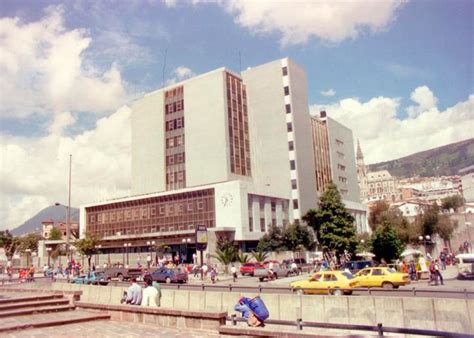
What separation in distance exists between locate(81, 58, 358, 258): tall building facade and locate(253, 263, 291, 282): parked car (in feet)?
76.5

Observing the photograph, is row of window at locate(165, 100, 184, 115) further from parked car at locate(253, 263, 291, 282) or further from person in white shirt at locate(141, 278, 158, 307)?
person in white shirt at locate(141, 278, 158, 307)

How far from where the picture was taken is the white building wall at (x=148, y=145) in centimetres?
7925

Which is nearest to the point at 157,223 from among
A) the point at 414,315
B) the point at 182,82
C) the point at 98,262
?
the point at 98,262

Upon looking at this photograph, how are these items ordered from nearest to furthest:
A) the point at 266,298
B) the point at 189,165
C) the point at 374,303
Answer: the point at 374,303 < the point at 266,298 < the point at 189,165

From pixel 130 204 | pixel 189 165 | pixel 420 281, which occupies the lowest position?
pixel 420 281

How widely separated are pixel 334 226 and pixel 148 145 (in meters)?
48.0

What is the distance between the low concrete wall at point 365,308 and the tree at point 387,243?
91.9 feet

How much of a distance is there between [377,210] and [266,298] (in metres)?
88.4

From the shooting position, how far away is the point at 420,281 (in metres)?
31.9

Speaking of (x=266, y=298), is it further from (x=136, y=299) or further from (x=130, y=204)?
(x=130, y=204)

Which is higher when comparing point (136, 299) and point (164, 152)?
point (164, 152)

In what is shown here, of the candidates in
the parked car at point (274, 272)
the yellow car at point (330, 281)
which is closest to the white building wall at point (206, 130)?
the parked car at point (274, 272)

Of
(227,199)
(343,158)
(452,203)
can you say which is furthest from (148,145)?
(452,203)

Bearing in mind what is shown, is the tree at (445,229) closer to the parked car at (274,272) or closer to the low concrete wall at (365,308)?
the parked car at (274,272)
